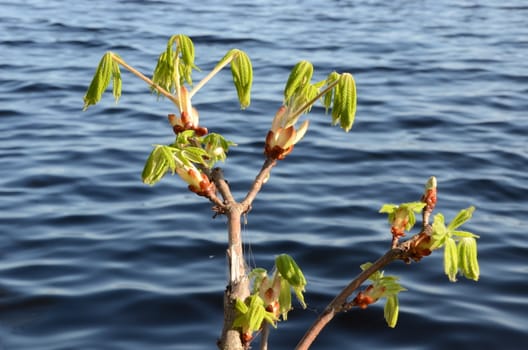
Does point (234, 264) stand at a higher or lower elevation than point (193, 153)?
lower

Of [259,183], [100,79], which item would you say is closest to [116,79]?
[100,79]

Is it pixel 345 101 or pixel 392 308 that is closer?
pixel 345 101

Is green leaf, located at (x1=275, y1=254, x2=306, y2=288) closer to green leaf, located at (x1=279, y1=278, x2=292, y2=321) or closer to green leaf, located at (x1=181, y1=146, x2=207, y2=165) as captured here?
green leaf, located at (x1=279, y1=278, x2=292, y2=321)

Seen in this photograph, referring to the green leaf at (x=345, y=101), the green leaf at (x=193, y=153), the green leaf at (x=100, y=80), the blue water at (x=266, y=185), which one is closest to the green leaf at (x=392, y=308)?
the green leaf at (x=345, y=101)

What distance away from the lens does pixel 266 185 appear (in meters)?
6.80

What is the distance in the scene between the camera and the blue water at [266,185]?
4555 mm

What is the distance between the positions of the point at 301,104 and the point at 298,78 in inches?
2.6

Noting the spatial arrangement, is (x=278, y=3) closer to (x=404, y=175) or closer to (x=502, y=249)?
(x=404, y=175)

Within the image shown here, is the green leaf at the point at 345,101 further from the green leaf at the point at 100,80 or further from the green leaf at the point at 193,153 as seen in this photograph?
the green leaf at the point at 100,80

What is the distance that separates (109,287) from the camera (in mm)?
4895

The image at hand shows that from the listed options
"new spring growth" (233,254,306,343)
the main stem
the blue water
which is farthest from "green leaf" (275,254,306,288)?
the blue water

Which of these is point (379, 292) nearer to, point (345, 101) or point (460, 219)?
point (460, 219)

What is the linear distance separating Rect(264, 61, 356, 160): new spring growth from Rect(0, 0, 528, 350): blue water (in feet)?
7.21

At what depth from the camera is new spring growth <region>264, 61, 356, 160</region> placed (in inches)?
83.3
